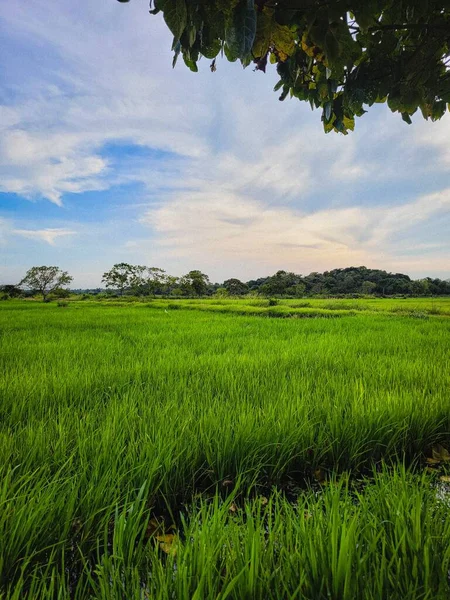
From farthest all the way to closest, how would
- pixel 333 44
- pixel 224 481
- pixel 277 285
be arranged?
pixel 277 285 < pixel 224 481 < pixel 333 44

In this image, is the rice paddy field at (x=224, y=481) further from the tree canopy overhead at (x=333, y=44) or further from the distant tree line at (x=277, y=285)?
the distant tree line at (x=277, y=285)

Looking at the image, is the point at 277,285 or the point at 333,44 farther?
the point at 277,285

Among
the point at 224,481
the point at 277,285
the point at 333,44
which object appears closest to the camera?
the point at 333,44

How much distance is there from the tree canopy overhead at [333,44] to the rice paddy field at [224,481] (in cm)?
151

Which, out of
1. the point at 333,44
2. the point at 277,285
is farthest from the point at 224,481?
the point at 277,285

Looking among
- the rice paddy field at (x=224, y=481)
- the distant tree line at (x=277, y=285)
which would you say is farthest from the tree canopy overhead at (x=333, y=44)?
the distant tree line at (x=277, y=285)

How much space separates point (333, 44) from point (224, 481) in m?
1.87

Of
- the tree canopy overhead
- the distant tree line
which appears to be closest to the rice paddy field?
the tree canopy overhead

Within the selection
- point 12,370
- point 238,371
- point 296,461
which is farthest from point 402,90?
point 12,370

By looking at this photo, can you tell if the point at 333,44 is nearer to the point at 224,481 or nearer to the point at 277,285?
the point at 224,481

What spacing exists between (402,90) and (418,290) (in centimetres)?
5034

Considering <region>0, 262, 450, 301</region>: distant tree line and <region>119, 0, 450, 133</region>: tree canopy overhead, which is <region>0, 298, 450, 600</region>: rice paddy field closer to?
<region>119, 0, 450, 133</region>: tree canopy overhead

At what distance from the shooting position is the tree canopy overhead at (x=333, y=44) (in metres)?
0.99

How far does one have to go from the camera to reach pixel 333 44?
113 centimetres
